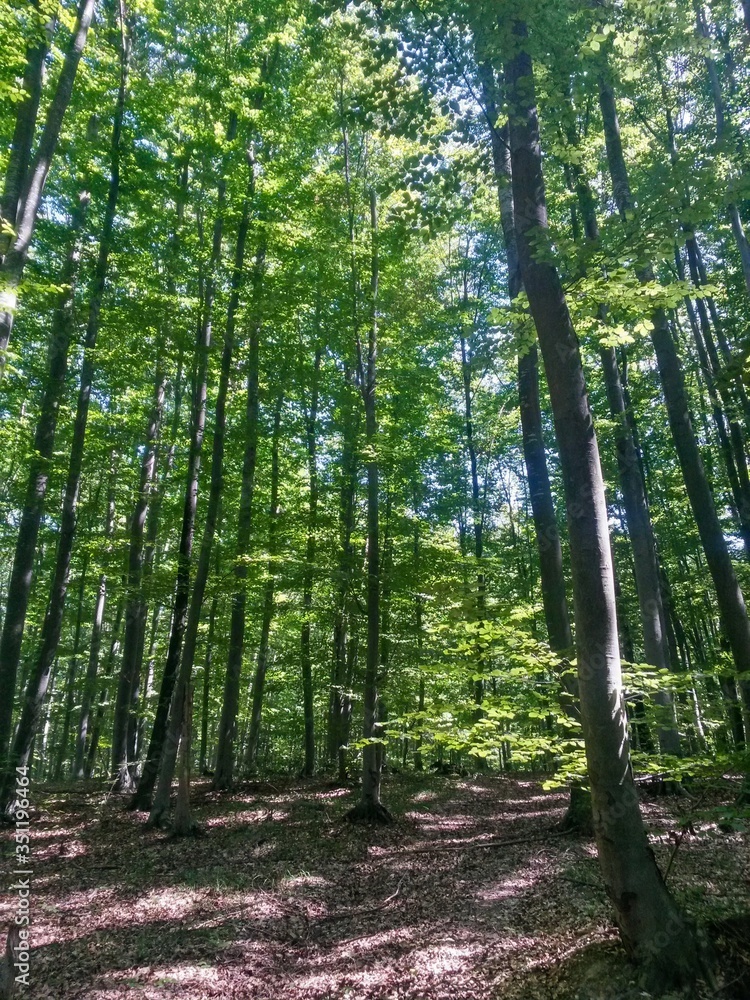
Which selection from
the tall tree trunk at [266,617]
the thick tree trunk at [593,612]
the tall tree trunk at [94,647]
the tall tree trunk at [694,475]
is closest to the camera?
the thick tree trunk at [593,612]

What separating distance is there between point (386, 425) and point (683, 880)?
34.9ft

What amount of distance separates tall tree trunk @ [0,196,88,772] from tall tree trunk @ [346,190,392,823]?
597 cm

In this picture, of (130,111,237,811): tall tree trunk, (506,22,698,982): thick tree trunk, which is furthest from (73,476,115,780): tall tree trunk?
(506,22,698,982): thick tree trunk

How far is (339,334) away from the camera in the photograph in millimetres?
12836

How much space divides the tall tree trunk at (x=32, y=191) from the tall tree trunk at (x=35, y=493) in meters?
2.50

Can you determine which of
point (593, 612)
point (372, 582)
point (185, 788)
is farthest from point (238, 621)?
point (593, 612)

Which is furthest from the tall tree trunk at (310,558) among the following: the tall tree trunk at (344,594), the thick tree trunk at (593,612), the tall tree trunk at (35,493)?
the thick tree trunk at (593,612)

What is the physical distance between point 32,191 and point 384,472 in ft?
27.4

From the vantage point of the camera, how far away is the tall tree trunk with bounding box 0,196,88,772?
1043 centimetres

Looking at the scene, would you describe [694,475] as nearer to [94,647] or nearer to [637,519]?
[637,519]

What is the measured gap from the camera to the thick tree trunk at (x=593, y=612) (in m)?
3.75

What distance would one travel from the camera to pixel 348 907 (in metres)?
6.89

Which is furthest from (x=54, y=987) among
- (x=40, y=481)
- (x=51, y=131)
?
(x=51, y=131)

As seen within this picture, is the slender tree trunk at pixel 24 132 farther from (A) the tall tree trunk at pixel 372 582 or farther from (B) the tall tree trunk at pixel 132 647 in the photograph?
(A) the tall tree trunk at pixel 372 582
